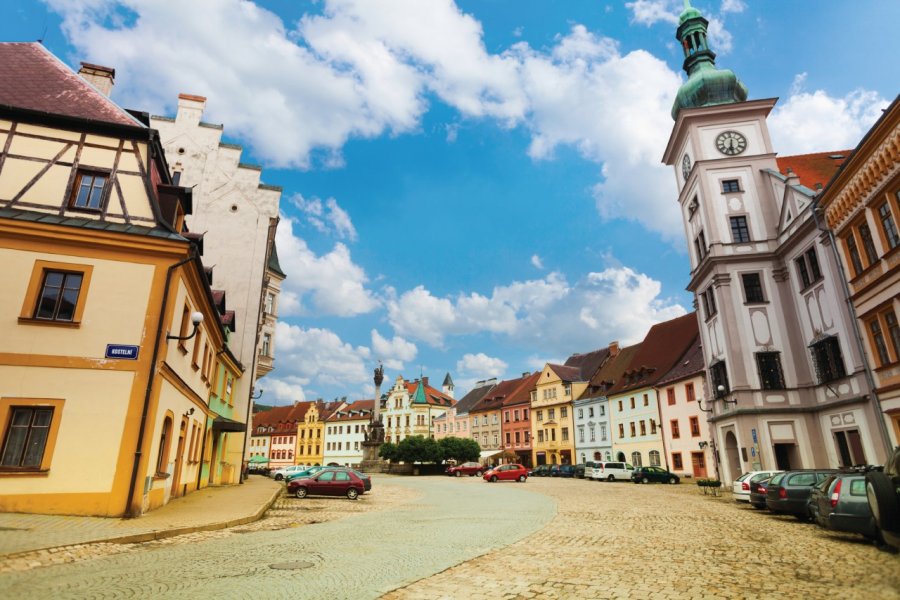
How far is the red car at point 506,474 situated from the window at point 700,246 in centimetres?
2008

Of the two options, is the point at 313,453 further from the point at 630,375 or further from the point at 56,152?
the point at 56,152

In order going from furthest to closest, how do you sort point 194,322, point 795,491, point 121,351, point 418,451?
point 418,451 < point 795,491 < point 194,322 < point 121,351

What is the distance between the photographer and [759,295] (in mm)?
29266

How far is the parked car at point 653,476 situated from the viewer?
38.3 meters

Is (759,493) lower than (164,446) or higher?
lower

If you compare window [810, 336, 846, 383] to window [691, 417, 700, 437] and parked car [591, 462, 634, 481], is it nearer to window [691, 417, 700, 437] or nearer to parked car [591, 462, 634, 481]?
window [691, 417, 700, 437]

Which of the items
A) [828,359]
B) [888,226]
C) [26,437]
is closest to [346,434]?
[828,359]

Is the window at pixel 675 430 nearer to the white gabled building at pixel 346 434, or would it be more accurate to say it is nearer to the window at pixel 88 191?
the window at pixel 88 191

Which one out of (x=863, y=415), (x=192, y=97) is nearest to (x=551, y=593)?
(x=863, y=415)

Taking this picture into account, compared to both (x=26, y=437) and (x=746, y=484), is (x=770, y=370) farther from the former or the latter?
(x=26, y=437)

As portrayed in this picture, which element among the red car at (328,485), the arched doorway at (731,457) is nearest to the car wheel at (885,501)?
the red car at (328,485)

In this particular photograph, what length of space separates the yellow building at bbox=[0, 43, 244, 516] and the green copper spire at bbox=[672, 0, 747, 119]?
106ft

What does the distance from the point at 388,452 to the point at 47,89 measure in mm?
47626

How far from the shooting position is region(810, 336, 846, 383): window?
949 inches
